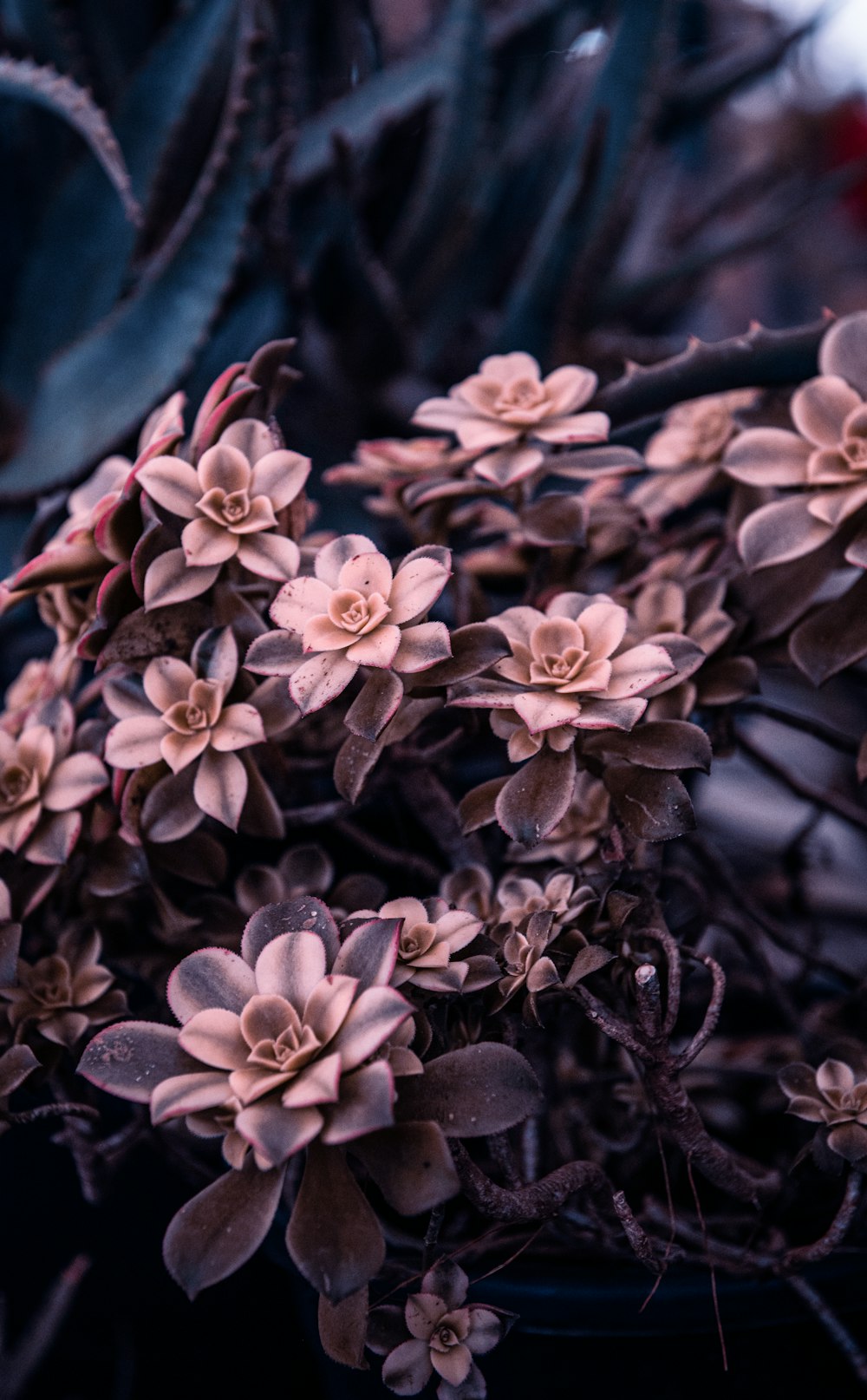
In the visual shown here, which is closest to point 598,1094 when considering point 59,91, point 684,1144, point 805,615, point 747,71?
point 684,1144

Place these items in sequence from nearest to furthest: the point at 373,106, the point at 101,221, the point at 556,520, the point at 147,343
Answer: the point at 556,520, the point at 147,343, the point at 101,221, the point at 373,106

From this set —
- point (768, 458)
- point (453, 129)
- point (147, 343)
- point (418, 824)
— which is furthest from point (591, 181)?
point (418, 824)

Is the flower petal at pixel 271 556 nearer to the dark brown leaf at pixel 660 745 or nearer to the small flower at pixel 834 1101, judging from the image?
the dark brown leaf at pixel 660 745

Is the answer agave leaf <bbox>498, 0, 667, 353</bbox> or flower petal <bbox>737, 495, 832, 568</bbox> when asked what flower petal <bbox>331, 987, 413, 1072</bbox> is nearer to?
flower petal <bbox>737, 495, 832, 568</bbox>

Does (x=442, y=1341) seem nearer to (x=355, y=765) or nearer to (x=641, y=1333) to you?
(x=641, y=1333)

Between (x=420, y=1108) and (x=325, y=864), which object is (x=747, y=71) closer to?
(x=325, y=864)

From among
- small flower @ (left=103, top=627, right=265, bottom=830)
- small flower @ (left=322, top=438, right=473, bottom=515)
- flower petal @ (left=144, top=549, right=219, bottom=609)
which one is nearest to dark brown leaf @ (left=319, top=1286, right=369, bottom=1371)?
small flower @ (left=103, top=627, right=265, bottom=830)

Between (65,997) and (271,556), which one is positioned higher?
(271,556)

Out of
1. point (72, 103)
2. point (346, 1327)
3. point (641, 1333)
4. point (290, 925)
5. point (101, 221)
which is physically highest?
point (72, 103)
